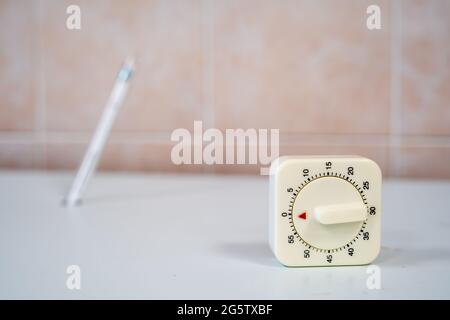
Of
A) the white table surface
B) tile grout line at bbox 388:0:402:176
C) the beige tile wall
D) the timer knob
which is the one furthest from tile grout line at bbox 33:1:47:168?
the timer knob

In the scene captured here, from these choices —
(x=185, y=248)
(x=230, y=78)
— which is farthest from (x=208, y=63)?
(x=185, y=248)

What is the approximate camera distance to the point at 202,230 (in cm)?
53

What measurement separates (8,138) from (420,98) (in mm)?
776

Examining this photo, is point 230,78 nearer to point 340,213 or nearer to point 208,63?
point 208,63

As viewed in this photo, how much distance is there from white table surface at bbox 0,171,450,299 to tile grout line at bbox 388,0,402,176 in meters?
0.17

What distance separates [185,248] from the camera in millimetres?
452

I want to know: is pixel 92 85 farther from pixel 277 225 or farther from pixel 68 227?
pixel 277 225

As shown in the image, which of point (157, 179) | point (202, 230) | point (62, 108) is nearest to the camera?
point (202, 230)

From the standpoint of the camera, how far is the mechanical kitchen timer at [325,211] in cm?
39

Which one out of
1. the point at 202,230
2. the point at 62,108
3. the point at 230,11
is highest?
the point at 230,11

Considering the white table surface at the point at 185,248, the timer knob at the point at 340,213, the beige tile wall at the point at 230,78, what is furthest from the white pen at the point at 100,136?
the timer knob at the point at 340,213

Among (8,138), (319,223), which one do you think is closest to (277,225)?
(319,223)

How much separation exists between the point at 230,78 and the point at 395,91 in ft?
0.98

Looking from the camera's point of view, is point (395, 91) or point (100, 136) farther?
point (395, 91)
